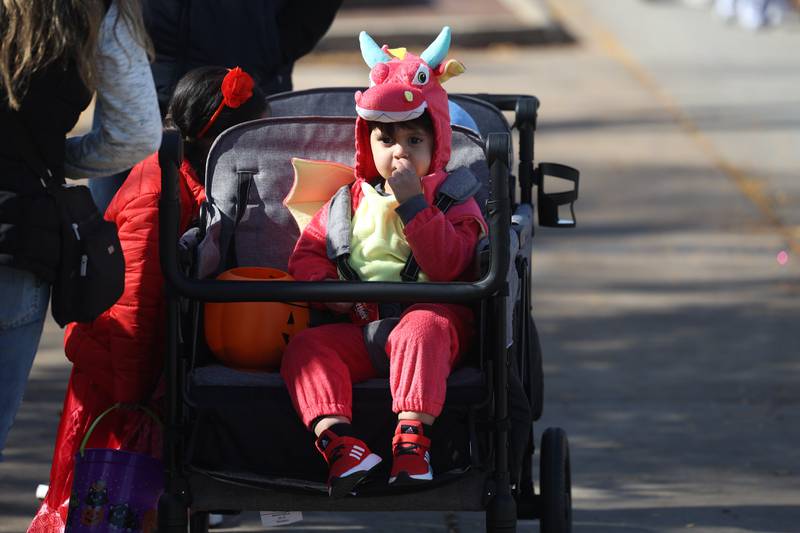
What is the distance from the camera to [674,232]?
863 cm

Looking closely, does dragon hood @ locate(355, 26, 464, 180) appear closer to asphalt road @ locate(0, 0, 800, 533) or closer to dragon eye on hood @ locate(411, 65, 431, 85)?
dragon eye on hood @ locate(411, 65, 431, 85)

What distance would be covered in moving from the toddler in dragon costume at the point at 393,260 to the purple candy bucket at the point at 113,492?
23.0 inches

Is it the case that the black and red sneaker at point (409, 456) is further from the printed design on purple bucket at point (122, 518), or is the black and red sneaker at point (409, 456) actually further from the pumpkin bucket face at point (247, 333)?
the printed design on purple bucket at point (122, 518)

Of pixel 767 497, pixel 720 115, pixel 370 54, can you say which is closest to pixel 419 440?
pixel 370 54

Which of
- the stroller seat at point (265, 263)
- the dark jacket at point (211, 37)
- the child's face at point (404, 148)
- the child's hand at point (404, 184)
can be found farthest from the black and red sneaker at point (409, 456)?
the dark jacket at point (211, 37)

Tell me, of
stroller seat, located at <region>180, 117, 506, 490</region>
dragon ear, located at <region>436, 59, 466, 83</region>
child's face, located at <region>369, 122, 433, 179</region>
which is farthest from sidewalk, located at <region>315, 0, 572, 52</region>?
child's face, located at <region>369, 122, 433, 179</region>

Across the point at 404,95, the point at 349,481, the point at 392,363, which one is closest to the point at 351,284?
the point at 392,363

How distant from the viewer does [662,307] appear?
7297 mm

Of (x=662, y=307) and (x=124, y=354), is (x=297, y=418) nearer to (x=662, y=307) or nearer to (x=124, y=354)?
(x=124, y=354)

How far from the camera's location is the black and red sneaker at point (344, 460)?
131 inches

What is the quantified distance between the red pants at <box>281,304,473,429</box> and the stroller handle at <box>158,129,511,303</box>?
0.41ft

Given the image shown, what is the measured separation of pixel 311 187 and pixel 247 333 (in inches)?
21.6

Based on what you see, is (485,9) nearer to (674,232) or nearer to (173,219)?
(674,232)

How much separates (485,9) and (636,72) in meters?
4.82
